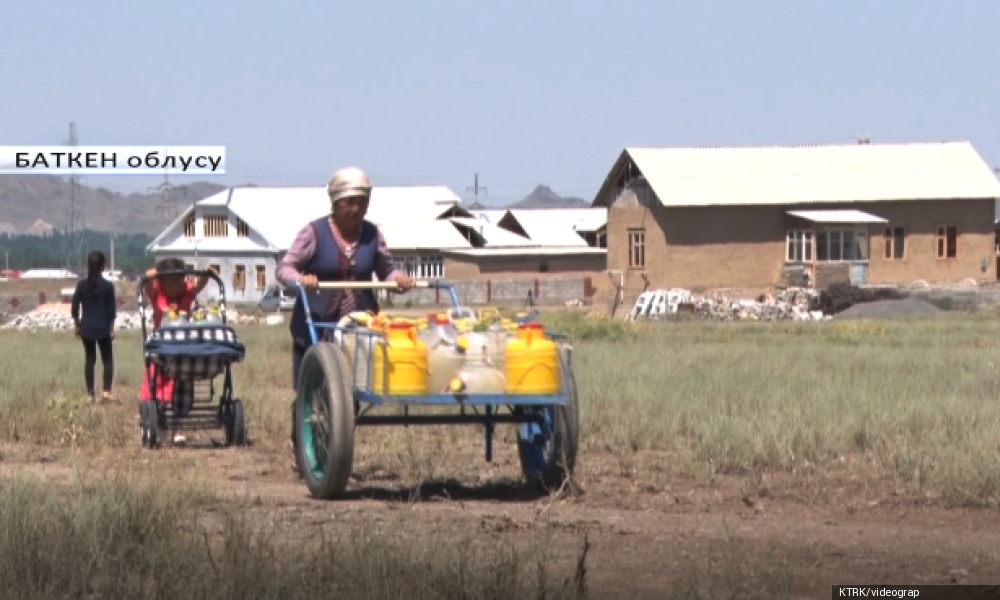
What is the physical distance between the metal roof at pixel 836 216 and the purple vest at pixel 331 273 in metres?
56.6

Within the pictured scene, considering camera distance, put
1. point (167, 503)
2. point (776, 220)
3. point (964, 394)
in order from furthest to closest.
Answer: point (776, 220)
point (964, 394)
point (167, 503)

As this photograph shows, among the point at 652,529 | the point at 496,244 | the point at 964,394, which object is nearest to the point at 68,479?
the point at 652,529

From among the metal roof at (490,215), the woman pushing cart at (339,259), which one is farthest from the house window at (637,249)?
the woman pushing cart at (339,259)

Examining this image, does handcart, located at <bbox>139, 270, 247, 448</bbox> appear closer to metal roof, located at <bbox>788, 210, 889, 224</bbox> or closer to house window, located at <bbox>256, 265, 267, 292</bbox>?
metal roof, located at <bbox>788, 210, 889, 224</bbox>

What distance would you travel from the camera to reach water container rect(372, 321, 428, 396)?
10.1 meters

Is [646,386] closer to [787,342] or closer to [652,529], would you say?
[652,529]

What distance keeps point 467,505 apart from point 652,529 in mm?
1348

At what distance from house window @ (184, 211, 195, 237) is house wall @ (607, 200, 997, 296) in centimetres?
3688

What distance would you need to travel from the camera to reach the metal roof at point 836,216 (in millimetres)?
67125

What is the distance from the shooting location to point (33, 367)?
23.9 m

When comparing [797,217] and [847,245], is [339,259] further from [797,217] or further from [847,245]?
[847,245]

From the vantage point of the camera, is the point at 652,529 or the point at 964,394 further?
the point at 964,394

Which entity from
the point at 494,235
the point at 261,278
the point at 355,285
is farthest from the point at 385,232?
the point at 355,285

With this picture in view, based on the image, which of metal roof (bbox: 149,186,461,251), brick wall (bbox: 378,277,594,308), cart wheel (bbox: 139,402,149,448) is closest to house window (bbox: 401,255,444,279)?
metal roof (bbox: 149,186,461,251)
